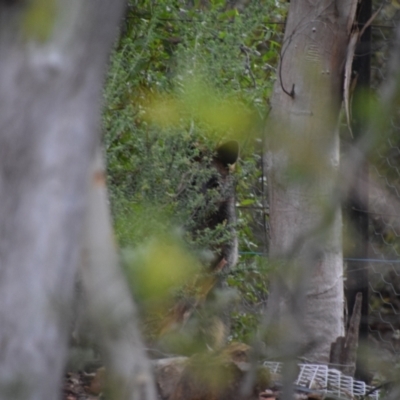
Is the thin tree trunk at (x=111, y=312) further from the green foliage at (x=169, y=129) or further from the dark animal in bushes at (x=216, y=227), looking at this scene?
the dark animal in bushes at (x=216, y=227)

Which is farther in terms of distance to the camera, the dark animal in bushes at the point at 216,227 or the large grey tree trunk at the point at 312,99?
the large grey tree trunk at the point at 312,99

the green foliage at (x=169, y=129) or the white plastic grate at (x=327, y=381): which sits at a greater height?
the green foliage at (x=169, y=129)

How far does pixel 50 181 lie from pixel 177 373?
1198 mm

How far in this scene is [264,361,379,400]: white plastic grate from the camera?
2.03m

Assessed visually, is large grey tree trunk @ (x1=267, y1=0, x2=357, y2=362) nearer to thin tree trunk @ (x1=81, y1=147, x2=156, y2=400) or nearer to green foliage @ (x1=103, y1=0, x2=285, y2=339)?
green foliage @ (x1=103, y1=0, x2=285, y2=339)

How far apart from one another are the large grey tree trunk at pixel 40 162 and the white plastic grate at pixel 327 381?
1.29 metres

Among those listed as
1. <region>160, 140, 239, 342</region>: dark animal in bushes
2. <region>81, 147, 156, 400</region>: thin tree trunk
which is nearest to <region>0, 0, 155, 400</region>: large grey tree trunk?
<region>81, 147, 156, 400</region>: thin tree trunk

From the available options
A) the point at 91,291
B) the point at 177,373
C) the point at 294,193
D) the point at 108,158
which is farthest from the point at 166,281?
the point at 294,193

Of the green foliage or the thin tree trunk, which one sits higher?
the green foliage

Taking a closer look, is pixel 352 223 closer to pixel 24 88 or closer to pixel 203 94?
pixel 203 94

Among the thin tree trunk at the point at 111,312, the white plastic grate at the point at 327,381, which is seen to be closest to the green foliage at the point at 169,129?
the white plastic grate at the point at 327,381

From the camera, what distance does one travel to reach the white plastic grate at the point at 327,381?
2.03m

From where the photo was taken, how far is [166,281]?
0.95 m

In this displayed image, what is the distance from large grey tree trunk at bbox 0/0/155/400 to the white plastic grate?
1.29 m
